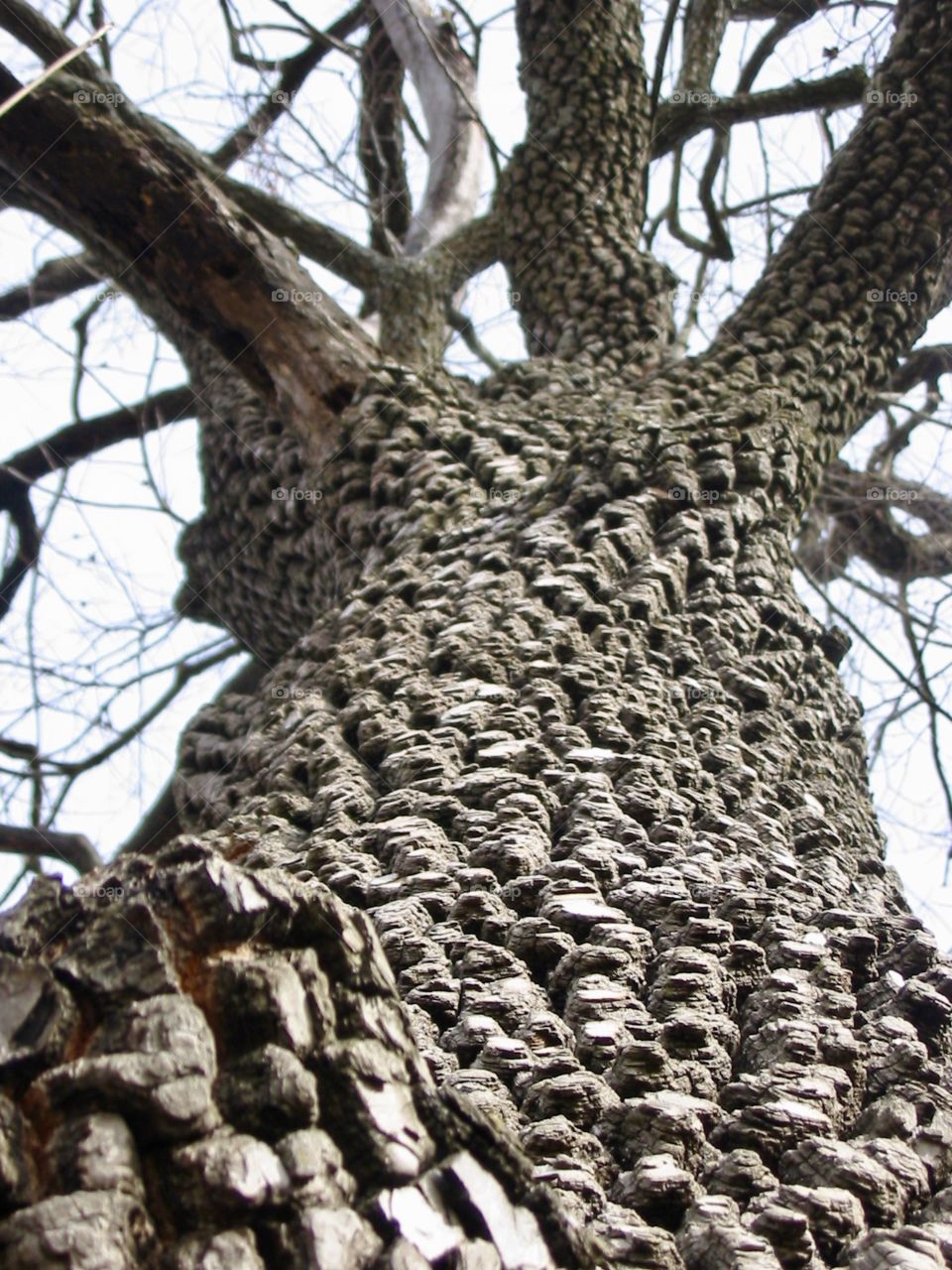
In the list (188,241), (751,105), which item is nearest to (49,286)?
(188,241)

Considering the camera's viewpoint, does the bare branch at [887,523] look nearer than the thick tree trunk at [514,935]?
No

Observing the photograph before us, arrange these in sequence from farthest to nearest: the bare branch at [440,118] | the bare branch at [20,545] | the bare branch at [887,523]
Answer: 1. the bare branch at [887,523]
2. the bare branch at [440,118]
3. the bare branch at [20,545]

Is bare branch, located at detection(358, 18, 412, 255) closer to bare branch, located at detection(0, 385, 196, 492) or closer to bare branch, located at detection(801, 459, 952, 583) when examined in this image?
bare branch, located at detection(0, 385, 196, 492)

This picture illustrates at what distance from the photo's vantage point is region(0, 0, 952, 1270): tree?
66 centimetres

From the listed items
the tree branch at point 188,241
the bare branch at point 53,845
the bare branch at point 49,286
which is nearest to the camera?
the tree branch at point 188,241

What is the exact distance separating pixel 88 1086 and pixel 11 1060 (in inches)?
2.2

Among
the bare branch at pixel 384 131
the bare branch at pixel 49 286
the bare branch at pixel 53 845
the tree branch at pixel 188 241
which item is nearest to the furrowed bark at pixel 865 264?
the tree branch at pixel 188 241

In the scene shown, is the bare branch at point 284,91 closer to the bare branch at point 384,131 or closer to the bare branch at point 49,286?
the bare branch at point 384,131

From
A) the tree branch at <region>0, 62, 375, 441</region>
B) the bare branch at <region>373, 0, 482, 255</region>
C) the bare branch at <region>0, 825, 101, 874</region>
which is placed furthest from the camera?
the bare branch at <region>373, 0, 482, 255</region>

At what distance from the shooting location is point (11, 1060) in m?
0.64

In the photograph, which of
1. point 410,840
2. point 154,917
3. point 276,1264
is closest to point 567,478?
point 410,840

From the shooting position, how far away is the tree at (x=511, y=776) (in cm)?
66

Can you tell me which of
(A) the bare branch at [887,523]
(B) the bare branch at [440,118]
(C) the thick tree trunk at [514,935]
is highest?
(B) the bare branch at [440,118]

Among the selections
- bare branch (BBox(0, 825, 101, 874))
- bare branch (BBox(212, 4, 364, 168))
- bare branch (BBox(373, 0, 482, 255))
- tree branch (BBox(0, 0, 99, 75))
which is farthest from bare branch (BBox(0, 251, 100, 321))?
bare branch (BBox(0, 825, 101, 874))
